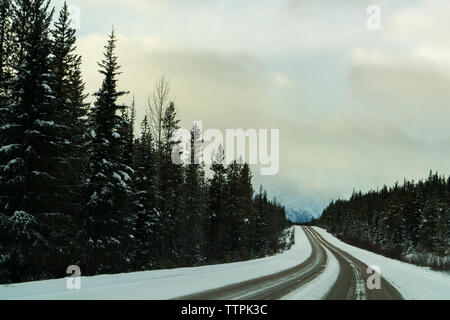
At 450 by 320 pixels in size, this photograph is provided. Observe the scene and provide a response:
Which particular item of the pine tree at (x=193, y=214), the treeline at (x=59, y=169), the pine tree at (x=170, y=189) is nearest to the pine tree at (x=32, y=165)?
the treeline at (x=59, y=169)

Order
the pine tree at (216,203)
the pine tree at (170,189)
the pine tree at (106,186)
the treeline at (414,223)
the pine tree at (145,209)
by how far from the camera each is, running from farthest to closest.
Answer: the treeline at (414,223) < the pine tree at (216,203) < the pine tree at (170,189) < the pine tree at (145,209) < the pine tree at (106,186)

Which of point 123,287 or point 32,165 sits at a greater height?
point 32,165

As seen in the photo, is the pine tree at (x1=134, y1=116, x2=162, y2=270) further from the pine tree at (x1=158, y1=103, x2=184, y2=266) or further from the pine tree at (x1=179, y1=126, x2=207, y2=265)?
the pine tree at (x1=179, y1=126, x2=207, y2=265)

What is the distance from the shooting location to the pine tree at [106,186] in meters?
18.2

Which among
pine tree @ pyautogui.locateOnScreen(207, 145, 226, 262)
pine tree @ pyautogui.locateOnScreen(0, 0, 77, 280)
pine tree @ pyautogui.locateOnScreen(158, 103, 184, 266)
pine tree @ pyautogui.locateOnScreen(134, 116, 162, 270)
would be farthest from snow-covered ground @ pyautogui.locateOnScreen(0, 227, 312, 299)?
pine tree @ pyautogui.locateOnScreen(207, 145, 226, 262)

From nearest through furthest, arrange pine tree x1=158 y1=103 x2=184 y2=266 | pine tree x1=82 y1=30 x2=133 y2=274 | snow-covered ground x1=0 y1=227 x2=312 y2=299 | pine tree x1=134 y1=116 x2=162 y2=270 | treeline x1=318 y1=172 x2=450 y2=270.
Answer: snow-covered ground x1=0 y1=227 x2=312 y2=299 → pine tree x1=82 y1=30 x2=133 y2=274 → pine tree x1=134 y1=116 x2=162 y2=270 → pine tree x1=158 y1=103 x2=184 y2=266 → treeline x1=318 y1=172 x2=450 y2=270

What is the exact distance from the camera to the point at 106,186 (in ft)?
59.8

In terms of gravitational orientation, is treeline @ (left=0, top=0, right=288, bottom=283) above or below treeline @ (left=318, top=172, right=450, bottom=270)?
above

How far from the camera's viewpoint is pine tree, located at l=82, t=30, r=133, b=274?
18188 mm

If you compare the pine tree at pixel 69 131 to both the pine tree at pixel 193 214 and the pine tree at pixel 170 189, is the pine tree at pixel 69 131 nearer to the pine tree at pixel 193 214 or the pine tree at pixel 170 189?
the pine tree at pixel 170 189

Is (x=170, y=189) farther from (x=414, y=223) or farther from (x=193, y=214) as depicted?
(x=414, y=223)

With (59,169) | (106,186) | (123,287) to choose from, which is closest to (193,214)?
(106,186)
